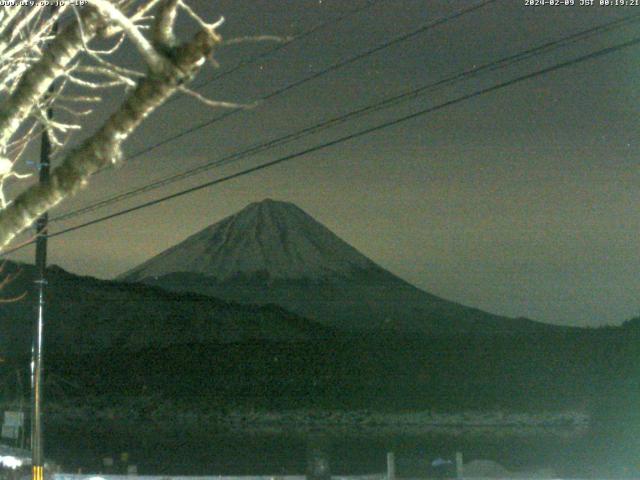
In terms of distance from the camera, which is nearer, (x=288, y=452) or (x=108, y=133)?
(x=108, y=133)

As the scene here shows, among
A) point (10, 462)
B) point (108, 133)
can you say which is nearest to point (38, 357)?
point (10, 462)

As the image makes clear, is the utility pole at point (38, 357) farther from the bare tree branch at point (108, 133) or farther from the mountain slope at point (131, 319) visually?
the mountain slope at point (131, 319)

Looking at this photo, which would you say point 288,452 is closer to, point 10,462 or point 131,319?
point 10,462

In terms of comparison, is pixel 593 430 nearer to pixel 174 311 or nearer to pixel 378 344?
pixel 378 344

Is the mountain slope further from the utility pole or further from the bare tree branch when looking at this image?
the bare tree branch

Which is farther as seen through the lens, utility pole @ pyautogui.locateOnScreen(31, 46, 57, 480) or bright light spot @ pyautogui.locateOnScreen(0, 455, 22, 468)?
bright light spot @ pyautogui.locateOnScreen(0, 455, 22, 468)

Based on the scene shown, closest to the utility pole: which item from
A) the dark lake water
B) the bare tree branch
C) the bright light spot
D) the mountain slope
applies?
the bright light spot

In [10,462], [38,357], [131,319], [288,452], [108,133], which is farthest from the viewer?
[131,319]

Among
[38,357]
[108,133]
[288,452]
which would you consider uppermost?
[38,357]

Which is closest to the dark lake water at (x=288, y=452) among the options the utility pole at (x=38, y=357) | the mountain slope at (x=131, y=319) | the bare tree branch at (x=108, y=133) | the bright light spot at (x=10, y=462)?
the bright light spot at (x=10, y=462)
